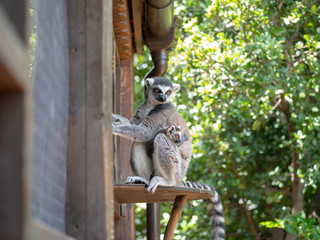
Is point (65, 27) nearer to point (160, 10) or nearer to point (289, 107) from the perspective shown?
point (160, 10)

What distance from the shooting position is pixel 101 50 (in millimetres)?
1712

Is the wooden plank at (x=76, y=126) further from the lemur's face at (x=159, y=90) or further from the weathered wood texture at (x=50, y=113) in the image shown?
the lemur's face at (x=159, y=90)

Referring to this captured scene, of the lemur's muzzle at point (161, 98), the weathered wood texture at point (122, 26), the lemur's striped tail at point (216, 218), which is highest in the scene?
the weathered wood texture at point (122, 26)

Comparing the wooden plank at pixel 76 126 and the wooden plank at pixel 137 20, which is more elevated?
the wooden plank at pixel 137 20

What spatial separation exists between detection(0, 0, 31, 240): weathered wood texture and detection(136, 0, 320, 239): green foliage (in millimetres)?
5213

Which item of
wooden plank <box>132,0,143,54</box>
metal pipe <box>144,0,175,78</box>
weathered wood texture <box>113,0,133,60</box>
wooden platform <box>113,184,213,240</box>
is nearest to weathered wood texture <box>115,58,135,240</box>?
weathered wood texture <box>113,0,133,60</box>

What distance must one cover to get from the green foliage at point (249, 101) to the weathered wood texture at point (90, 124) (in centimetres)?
442

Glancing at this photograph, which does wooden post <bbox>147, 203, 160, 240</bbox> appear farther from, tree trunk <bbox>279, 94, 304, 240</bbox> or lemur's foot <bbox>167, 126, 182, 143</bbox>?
tree trunk <bbox>279, 94, 304, 240</bbox>

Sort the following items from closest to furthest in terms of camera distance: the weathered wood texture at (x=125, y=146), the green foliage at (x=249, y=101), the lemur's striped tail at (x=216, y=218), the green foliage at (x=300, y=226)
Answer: the lemur's striped tail at (x=216, y=218), the weathered wood texture at (x=125, y=146), the green foliage at (x=300, y=226), the green foliage at (x=249, y=101)

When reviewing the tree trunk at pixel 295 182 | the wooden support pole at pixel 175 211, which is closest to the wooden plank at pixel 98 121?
the wooden support pole at pixel 175 211

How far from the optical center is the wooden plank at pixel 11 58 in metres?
0.73

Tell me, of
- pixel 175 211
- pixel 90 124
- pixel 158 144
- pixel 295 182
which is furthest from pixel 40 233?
pixel 295 182

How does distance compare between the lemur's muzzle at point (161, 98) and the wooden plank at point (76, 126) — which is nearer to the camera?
the wooden plank at point (76, 126)

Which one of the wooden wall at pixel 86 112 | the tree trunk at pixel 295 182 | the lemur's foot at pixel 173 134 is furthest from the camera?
the tree trunk at pixel 295 182
